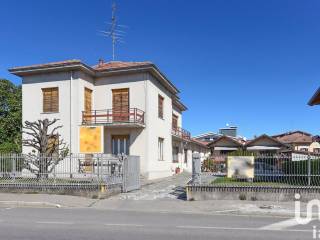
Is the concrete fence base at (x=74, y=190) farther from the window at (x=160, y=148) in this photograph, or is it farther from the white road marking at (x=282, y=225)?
the window at (x=160, y=148)

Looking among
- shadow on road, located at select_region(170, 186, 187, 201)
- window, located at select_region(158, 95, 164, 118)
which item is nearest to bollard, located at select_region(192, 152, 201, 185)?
shadow on road, located at select_region(170, 186, 187, 201)

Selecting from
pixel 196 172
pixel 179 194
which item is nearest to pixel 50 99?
pixel 179 194

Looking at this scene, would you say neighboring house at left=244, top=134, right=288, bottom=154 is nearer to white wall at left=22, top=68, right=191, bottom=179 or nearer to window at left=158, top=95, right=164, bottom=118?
window at left=158, top=95, right=164, bottom=118

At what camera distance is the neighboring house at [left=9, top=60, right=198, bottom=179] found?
26.4m

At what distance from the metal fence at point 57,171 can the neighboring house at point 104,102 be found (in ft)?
23.8

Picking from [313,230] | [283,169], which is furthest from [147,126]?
[313,230]

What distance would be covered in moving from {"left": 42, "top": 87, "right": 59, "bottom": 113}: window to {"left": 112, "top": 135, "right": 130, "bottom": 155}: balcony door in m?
4.12

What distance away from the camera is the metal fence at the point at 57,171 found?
17781 mm

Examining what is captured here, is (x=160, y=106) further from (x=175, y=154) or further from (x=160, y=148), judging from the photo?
(x=175, y=154)

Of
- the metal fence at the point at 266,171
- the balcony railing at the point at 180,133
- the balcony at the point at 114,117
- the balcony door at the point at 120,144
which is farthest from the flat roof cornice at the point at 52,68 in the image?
the metal fence at the point at 266,171

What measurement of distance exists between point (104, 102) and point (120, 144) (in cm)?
296

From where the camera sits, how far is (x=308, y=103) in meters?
21.5

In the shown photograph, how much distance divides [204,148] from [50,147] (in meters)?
32.4

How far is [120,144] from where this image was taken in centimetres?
2738
